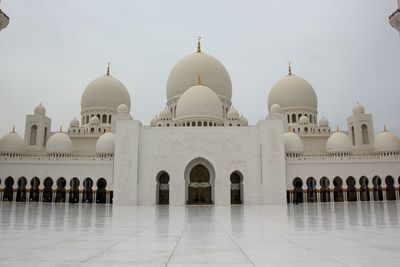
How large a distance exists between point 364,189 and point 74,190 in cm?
2209

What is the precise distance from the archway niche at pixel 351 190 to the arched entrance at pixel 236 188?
8656 millimetres

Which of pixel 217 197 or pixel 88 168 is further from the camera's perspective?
pixel 88 168

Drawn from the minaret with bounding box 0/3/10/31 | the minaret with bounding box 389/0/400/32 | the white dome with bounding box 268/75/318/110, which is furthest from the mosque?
the minaret with bounding box 0/3/10/31

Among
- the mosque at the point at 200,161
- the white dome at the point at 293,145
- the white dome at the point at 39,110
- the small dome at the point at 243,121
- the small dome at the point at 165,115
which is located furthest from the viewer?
the white dome at the point at 39,110

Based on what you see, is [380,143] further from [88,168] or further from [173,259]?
[173,259]

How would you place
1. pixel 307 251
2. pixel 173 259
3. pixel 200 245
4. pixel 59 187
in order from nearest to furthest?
pixel 173 259 → pixel 307 251 → pixel 200 245 → pixel 59 187

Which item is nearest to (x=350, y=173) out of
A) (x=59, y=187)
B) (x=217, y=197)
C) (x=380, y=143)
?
(x=380, y=143)

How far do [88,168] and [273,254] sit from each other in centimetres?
2303

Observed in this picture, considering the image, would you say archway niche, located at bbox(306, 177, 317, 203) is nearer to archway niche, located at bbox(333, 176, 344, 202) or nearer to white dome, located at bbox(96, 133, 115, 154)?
archway niche, located at bbox(333, 176, 344, 202)

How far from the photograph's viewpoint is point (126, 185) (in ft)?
75.7

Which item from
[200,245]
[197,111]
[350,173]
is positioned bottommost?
[200,245]

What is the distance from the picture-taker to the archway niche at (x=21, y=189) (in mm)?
25922

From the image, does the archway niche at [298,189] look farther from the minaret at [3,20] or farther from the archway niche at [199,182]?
the minaret at [3,20]

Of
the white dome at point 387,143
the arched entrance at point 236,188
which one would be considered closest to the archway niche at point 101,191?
the arched entrance at point 236,188
